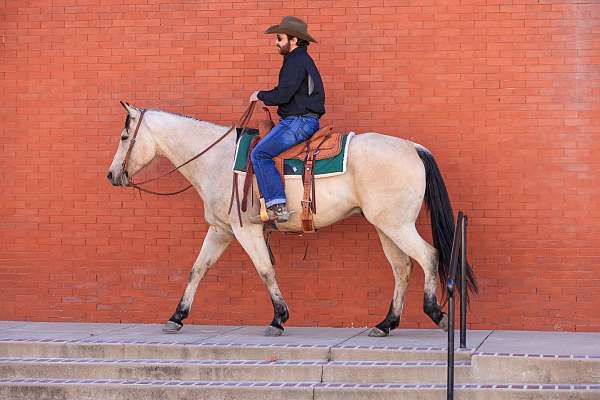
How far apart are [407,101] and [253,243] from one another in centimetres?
206

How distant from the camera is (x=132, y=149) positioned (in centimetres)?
1128

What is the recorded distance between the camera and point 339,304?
11.6 metres

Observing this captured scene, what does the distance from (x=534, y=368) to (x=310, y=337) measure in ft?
7.57

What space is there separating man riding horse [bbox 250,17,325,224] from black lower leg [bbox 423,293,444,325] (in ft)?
4.68

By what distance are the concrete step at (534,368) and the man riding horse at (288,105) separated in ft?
7.70

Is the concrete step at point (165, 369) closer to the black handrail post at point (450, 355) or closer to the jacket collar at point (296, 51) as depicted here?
the black handrail post at point (450, 355)

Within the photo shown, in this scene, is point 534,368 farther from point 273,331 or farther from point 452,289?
point 273,331

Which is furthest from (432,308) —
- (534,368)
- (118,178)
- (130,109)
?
(130,109)

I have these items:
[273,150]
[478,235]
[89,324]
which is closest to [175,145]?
[273,150]

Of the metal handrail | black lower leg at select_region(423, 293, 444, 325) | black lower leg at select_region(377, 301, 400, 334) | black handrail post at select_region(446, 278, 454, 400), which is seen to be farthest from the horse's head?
black handrail post at select_region(446, 278, 454, 400)

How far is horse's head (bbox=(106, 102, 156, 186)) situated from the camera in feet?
37.0

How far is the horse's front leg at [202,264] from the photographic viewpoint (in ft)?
36.7

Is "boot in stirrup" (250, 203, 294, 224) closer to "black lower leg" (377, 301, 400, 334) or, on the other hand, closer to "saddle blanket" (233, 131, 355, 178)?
"saddle blanket" (233, 131, 355, 178)

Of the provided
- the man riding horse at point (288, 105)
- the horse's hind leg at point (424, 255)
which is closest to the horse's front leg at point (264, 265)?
the man riding horse at point (288, 105)
